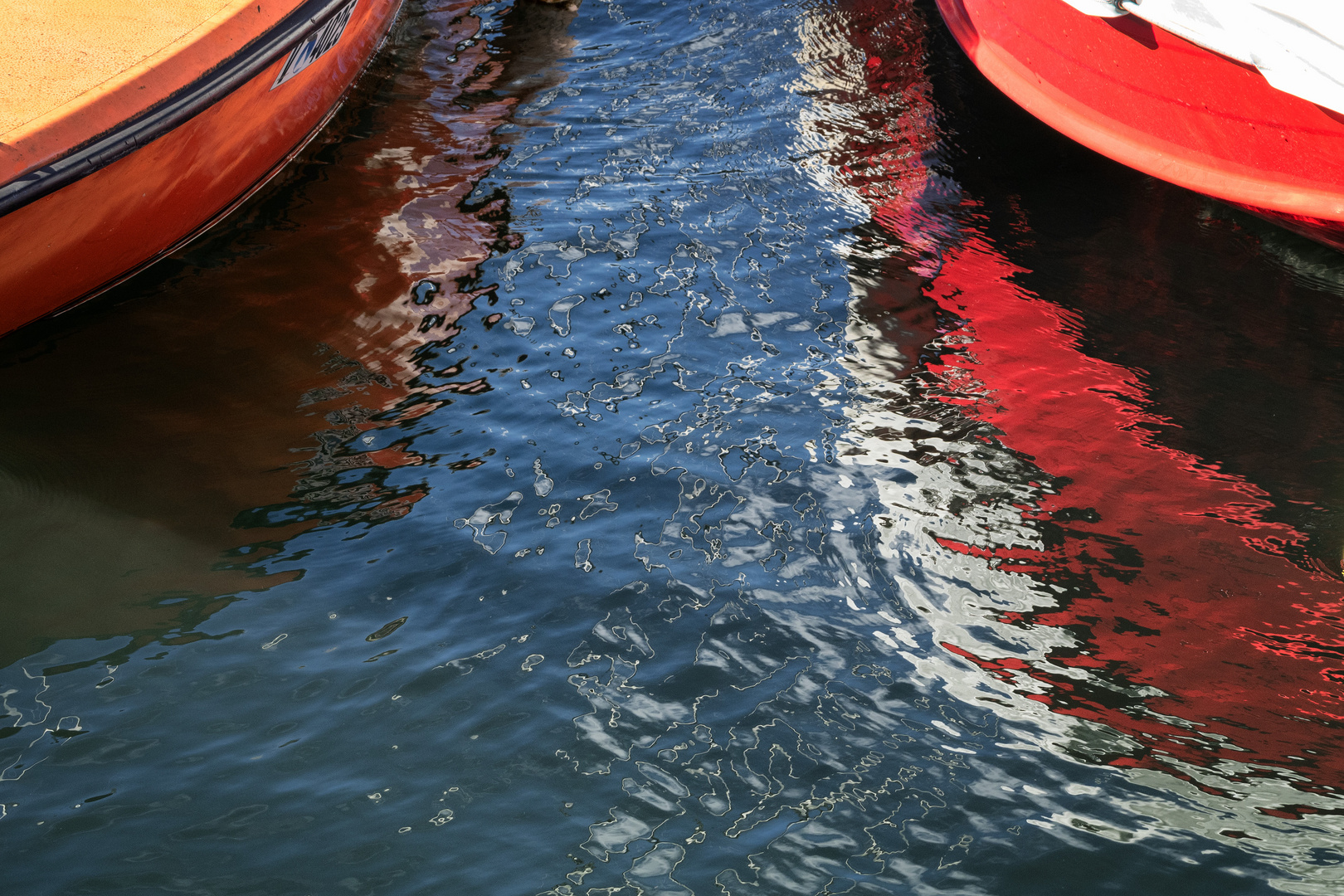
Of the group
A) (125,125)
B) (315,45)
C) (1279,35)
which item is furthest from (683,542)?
(315,45)

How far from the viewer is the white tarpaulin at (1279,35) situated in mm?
3803

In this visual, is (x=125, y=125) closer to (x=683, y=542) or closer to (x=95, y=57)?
(x=95, y=57)

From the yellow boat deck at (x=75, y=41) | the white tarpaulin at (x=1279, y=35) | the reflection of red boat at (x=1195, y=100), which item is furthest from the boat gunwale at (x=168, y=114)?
the white tarpaulin at (x=1279, y=35)

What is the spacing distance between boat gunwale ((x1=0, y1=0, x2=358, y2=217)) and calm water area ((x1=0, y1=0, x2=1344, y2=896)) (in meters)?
0.59

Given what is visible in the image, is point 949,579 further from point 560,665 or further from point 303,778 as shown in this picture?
point 303,778

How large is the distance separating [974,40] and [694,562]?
4020mm

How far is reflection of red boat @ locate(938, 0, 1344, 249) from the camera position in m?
4.04

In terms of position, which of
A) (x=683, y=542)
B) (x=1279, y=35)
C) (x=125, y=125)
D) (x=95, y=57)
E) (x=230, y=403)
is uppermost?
(x=1279, y=35)

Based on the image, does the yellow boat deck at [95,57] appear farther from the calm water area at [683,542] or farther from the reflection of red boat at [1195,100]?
the reflection of red boat at [1195,100]

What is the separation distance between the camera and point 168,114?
147 inches

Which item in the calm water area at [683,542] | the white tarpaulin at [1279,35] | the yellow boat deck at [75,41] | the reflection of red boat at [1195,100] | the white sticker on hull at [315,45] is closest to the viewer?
the calm water area at [683,542]

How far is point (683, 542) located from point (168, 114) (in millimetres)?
2452

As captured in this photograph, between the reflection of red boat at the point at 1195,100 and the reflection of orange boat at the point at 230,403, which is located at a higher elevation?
the reflection of red boat at the point at 1195,100

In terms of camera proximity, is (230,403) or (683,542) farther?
(230,403)
